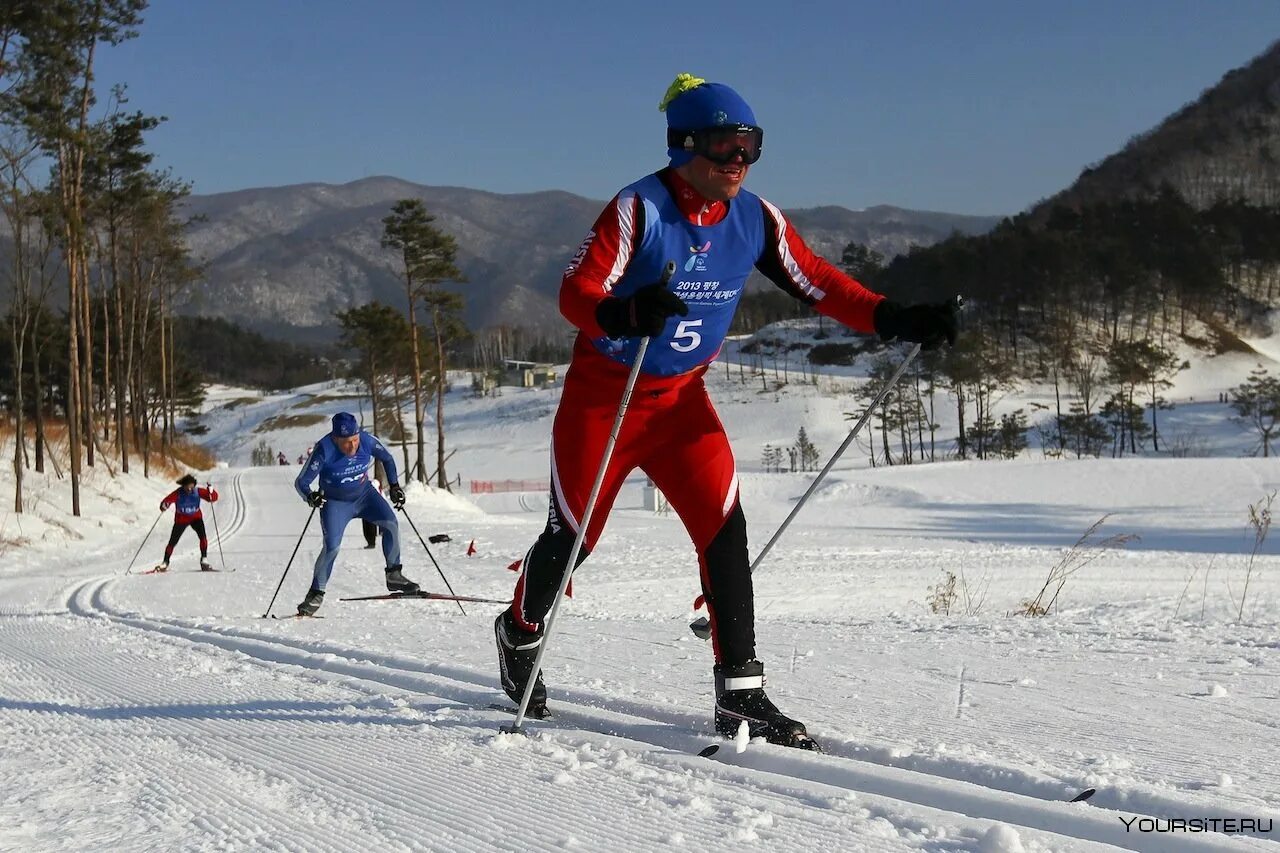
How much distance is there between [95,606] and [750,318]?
5262 inches

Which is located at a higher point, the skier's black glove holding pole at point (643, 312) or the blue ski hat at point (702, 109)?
the blue ski hat at point (702, 109)

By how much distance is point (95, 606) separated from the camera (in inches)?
409

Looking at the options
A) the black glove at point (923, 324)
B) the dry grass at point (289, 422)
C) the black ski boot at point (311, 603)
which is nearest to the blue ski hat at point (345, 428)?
the black ski boot at point (311, 603)

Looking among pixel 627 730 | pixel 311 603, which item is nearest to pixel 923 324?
pixel 627 730

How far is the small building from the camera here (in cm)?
13050

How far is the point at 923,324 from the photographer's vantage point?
3.77 meters

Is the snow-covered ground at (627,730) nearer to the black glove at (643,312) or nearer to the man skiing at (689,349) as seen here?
the man skiing at (689,349)

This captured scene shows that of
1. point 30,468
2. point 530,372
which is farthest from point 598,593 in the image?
point 530,372

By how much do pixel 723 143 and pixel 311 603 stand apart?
7010mm

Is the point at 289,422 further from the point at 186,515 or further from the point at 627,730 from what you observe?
the point at 627,730

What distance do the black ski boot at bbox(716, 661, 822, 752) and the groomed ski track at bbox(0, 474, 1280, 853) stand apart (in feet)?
0.29

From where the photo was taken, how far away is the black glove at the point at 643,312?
3.24 m

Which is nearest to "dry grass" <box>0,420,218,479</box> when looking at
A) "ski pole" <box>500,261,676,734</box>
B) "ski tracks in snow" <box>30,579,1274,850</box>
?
"ski tracks in snow" <box>30,579,1274,850</box>

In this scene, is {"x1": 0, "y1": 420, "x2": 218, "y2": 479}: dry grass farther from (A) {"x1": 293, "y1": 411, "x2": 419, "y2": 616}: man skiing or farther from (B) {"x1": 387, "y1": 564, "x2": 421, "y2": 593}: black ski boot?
(A) {"x1": 293, "y1": 411, "x2": 419, "y2": 616}: man skiing
